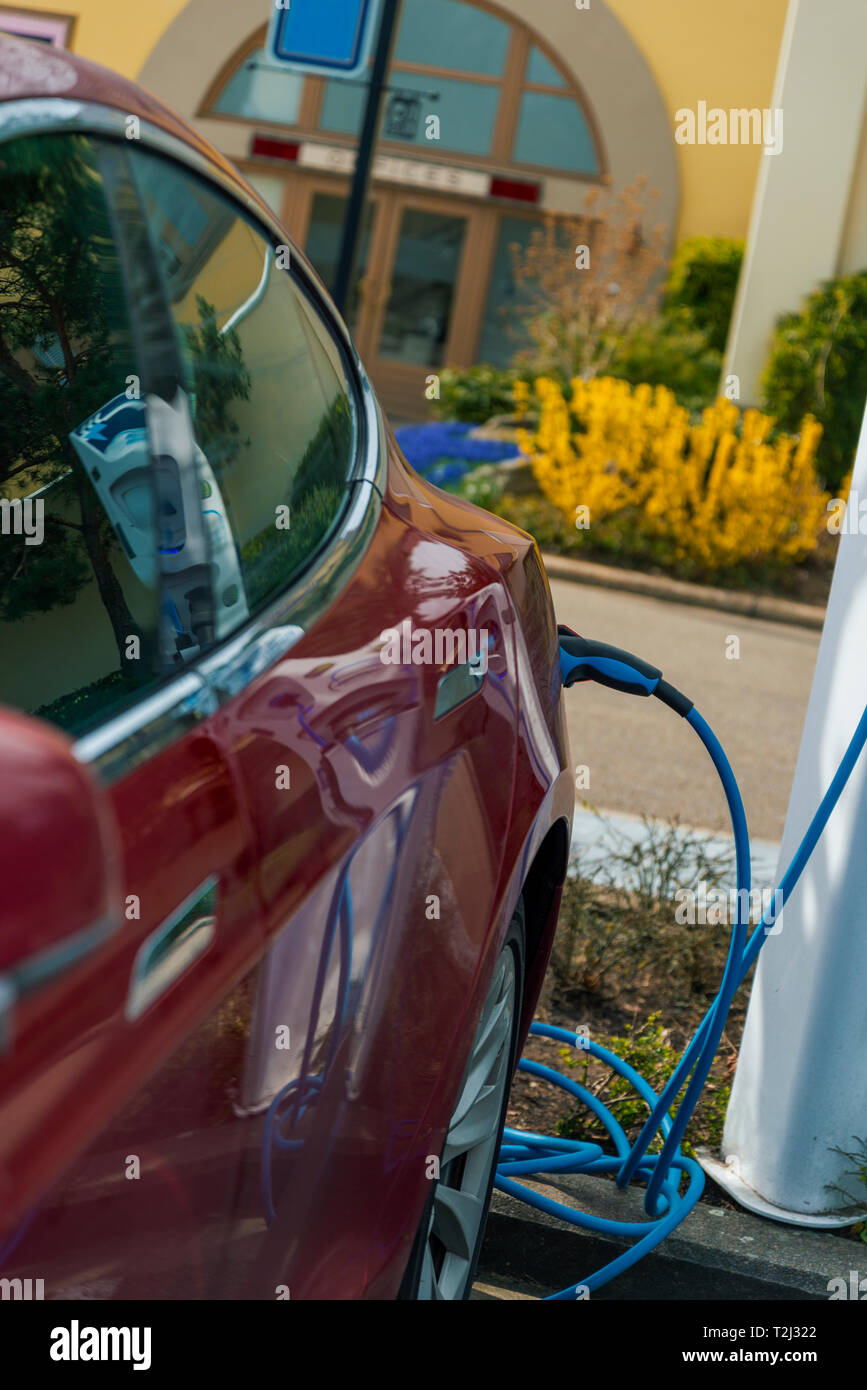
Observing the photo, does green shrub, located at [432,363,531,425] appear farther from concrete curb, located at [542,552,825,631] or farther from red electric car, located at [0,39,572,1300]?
red electric car, located at [0,39,572,1300]

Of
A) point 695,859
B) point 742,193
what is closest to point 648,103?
point 742,193

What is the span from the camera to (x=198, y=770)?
1.20 m

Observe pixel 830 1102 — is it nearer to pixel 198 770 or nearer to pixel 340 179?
pixel 198 770

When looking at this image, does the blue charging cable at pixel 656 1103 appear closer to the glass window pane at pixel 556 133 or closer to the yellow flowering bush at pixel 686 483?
Result: the yellow flowering bush at pixel 686 483

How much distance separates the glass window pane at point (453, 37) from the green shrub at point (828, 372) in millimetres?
8245

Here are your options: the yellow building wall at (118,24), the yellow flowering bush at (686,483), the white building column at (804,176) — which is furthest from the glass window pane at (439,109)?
the yellow flowering bush at (686,483)

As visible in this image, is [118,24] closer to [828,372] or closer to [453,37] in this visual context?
[453,37]

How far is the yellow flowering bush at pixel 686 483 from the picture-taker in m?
12.5

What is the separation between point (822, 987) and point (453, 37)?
2290 cm

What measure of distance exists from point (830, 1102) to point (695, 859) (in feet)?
5.16

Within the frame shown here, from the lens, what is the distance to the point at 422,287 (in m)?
24.3

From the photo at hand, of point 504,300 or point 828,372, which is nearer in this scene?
point 828,372

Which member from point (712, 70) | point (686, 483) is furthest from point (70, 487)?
point (712, 70)

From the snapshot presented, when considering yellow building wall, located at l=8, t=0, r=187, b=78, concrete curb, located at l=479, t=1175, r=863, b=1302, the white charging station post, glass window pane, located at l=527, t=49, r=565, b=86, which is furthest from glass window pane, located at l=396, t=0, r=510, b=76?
concrete curb, located at l=479, t=1175, r=863, b=1302
